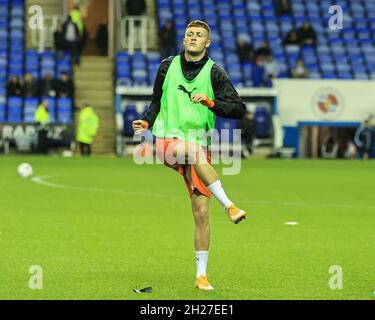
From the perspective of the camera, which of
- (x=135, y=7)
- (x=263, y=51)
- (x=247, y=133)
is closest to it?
(x=247, y=133)

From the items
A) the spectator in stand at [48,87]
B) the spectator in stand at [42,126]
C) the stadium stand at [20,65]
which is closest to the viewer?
the spectator in stand at [42,126]

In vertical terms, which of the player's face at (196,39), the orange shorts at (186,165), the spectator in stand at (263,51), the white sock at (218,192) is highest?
the spectator in stand at (263,51)

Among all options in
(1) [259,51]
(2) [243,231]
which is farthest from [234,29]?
(2) [243,231]

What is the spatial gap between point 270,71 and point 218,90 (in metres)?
30.3

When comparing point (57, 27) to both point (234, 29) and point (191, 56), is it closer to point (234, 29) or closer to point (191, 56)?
point (234, 29)

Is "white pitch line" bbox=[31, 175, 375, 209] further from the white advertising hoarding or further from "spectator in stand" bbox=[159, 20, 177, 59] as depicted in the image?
"spectator in stand" bbox=[159, 20, 177, 59]

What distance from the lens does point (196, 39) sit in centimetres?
845

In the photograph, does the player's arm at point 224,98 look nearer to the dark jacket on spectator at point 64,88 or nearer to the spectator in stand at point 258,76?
the dark jacket on spectator at point 64,88

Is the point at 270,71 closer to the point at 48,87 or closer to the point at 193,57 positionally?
the point at 48,87

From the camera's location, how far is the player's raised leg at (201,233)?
8680mm

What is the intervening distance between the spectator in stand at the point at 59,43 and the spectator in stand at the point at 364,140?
10.4 meters

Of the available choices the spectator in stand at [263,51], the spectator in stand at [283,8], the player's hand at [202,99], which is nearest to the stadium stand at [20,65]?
the spectator in stand at [263,51]

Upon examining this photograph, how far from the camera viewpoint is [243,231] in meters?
13.6

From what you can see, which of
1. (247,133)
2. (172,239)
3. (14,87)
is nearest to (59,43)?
(14,87)
